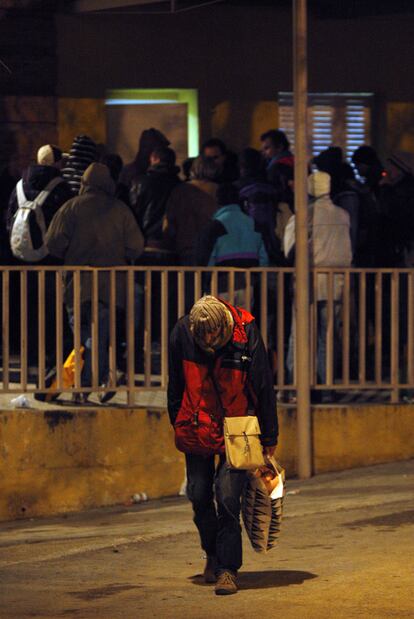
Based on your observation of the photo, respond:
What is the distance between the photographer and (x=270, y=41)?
19641mm

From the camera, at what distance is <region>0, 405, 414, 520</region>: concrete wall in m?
12.3

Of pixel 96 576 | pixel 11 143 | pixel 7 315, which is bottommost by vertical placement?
pixel 96 576

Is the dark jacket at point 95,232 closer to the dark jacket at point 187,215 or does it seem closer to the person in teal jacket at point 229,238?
the person in teal jacket at point 229,238

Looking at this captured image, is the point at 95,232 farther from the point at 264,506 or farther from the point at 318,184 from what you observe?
the point at 264,506

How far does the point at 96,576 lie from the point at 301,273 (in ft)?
12.4

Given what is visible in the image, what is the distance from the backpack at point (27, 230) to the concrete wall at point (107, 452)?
4.13ft

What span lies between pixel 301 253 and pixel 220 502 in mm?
4211

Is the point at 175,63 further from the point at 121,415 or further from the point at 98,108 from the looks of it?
the point at 121,415

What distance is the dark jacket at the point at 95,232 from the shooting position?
500 inches

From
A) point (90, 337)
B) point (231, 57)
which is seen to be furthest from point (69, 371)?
point (231, 57)

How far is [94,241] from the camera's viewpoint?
1271 centimetres

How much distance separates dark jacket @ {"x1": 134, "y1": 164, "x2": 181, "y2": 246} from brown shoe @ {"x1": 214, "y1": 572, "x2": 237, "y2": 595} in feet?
18.4

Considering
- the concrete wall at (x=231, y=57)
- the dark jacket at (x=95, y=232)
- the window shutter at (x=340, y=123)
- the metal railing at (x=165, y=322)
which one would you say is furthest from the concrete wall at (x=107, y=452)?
the window shutter at (x=340, y=123)

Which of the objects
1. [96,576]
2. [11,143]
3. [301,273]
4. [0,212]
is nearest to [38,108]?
[11,143]
